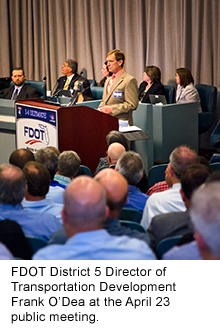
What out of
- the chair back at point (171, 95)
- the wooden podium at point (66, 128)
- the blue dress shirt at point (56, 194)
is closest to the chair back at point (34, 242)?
the blue dress shirt at point (56, 194)

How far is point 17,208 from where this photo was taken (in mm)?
1976

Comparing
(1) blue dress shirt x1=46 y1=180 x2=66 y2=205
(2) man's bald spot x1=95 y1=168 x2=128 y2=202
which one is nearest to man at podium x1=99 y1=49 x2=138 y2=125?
(1) blue dress shirt x1=46 y1=180 x2=66 y2=205

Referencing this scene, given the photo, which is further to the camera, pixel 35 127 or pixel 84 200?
pixel 35 127

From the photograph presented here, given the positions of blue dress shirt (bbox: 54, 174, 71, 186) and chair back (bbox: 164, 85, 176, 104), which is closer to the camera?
blue dress shirt (bbox: 54, 174, 71, 186)

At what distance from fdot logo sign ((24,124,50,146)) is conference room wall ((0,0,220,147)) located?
369 cm

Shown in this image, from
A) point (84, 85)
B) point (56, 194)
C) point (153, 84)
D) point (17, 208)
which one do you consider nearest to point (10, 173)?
point (17, 208)

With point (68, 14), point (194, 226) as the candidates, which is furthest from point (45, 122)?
point (68, 14)

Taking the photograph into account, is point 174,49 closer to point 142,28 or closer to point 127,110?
point 142,28

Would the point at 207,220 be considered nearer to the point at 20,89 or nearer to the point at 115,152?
the point at 115,152

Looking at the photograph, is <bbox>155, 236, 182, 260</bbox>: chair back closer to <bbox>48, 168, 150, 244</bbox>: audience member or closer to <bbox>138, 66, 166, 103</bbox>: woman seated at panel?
<bbox>48, 168, 150, 244</bbox>: audience member

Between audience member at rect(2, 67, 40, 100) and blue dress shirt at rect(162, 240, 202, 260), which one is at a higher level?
audience member at rect(2, 67, 40, 100)

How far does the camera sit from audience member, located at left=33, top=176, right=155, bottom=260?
1.42 m

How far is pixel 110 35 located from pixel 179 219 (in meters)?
7.17

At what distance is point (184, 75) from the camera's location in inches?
246
